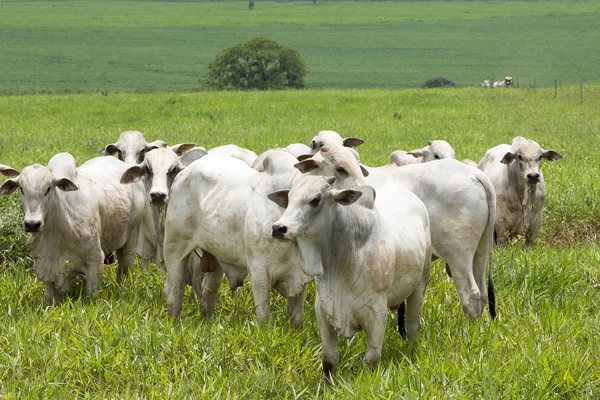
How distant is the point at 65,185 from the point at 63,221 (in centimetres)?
37

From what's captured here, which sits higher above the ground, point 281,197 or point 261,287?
point 281,197

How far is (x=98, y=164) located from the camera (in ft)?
33.3

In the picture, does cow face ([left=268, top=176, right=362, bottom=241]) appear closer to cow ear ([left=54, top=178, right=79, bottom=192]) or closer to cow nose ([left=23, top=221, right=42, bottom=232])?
cow nose ([left=23, top=221, right=42, bottom=232])

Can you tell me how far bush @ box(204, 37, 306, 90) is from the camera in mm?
65750

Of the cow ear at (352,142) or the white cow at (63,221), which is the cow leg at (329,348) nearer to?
the white cow at (63,221)

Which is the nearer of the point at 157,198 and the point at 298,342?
the point at 298,342

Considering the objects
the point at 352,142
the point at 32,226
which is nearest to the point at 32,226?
the point at 32,226

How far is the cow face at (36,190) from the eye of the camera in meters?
7.91

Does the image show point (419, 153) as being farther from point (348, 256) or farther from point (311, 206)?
point (311, 206)

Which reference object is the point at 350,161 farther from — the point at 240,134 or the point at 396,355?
the point at 240,134

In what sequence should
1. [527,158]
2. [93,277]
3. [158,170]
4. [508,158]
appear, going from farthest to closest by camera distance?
[508,158] → [527,158] → [93,277] → [158,170]

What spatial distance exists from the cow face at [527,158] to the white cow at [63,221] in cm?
484

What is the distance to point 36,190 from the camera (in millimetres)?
8125

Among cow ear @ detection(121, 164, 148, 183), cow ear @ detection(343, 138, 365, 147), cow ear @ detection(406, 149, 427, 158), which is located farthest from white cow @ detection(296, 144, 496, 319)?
cow ear @ detection(406, 149, 427, 158)
